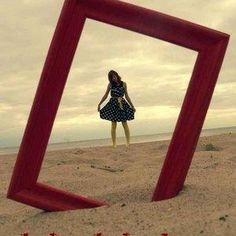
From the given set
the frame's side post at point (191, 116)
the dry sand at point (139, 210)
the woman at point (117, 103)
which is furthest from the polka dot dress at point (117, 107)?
the frame's side post at point (191, 116)

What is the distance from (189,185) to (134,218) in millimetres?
792

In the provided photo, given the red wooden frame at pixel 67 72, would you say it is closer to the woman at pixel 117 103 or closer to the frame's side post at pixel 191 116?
the frame's side post at pixel 191 116

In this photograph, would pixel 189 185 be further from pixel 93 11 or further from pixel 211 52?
pixel 93 11

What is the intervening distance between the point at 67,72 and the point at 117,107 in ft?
13.7

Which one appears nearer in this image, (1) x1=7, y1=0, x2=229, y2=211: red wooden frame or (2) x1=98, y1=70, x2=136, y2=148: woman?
(1) x1=7, y1=0, x2=229, y2=211: red wooden frame

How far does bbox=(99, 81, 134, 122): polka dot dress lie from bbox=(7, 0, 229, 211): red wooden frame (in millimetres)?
3780

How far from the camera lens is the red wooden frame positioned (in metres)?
3.19

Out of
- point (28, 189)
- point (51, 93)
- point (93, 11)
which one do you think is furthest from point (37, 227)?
point (93, 11)

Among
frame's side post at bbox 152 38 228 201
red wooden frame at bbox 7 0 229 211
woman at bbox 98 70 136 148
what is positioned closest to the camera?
red wooden frame at bbox 7 0 229 211

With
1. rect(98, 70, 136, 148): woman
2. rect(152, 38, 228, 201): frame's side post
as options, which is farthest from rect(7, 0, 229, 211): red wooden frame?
rect(98, 70, 136, 148): woman

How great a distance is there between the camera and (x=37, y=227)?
10.7 ft

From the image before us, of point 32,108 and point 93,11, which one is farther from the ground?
point 93,11

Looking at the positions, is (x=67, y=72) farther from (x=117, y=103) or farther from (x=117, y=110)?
(x=117, y=110)

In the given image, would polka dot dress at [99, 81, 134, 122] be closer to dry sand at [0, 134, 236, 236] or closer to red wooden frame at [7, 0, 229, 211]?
dry sand at [0, 134, 236, 236]
